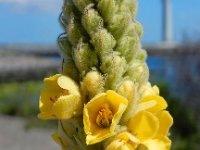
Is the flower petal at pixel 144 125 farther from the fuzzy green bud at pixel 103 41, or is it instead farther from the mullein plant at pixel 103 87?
the fuzzy green bud at pixel 103 41

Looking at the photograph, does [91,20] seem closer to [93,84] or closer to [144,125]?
[93,84]

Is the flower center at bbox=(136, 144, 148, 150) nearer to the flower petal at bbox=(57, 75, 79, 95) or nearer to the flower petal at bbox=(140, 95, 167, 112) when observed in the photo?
the flower petal at bbox=(140, 95, 167, 112)

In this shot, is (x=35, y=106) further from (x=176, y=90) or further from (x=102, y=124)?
(x=102, y=124)

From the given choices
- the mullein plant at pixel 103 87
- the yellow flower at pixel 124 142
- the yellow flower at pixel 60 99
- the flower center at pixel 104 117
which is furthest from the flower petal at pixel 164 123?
the yellow flower at pixel 60 99

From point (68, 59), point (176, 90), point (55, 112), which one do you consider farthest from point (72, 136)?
point (176, 90)

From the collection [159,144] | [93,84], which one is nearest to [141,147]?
[159,144]

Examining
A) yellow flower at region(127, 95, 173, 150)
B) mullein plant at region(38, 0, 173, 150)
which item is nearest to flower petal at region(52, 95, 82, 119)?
mullein plant at region(38, 0, 173, 150)

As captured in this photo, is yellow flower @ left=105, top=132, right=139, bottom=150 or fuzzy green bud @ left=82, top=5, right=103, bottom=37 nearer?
yellow flower @ left=105, top=132, right=139, bottom=150
